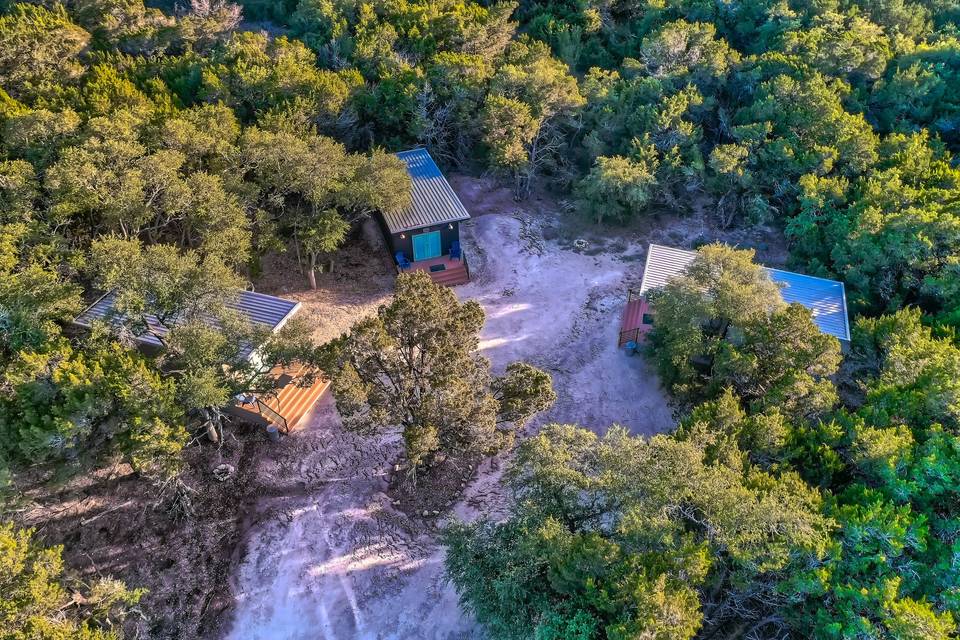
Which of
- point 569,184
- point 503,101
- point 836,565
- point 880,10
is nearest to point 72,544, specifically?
point 836,565

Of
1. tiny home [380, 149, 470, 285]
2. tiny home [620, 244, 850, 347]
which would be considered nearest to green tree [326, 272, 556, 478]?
Result: tiny home [620, 244, 850, 347]

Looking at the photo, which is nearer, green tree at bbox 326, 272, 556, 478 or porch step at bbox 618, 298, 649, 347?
green tree at bbox 326, 272, 556, 478

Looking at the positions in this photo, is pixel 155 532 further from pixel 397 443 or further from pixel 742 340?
pixel 742 340

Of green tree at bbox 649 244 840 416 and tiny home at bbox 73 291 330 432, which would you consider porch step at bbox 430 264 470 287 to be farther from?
green tree at bbox 649 244 840 416

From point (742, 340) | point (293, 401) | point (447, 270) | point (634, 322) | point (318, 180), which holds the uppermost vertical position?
point (318, 180)

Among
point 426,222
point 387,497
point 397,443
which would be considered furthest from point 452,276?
point 387,497

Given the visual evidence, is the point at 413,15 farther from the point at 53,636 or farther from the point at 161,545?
the point at 53,636
